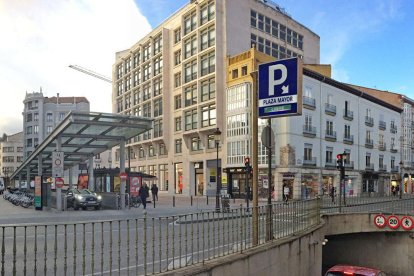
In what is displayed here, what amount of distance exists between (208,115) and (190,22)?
13681 mm

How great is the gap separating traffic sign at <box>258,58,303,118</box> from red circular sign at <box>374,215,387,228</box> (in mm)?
11504

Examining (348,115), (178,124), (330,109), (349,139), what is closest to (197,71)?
(178,124)

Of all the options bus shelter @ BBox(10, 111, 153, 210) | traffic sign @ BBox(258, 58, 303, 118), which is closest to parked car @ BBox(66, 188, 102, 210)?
bus shelter @ BBox(10, 111, 153, 210)

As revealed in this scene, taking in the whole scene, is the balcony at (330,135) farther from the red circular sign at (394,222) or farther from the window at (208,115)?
the red circular sign at (394,222)

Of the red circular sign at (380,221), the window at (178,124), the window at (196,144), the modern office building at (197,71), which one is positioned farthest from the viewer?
the window at (178,124)

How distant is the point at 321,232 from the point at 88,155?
24.8 meters

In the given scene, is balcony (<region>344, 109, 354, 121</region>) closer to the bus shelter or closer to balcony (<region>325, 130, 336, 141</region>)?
balcony (<region>325, 130, 336, 141</region>)

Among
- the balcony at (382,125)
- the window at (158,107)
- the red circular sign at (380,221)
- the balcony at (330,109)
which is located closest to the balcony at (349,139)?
the balcony at (330,109)

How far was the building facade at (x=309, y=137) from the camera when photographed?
44875mm

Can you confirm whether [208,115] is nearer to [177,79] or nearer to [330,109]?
[177,79]

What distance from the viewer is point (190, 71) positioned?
56250 millimetres

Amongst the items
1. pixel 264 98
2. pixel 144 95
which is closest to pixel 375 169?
pixel 144 95

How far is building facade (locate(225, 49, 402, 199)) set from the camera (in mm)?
44875

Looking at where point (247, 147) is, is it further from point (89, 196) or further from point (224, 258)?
point (224, 258)
